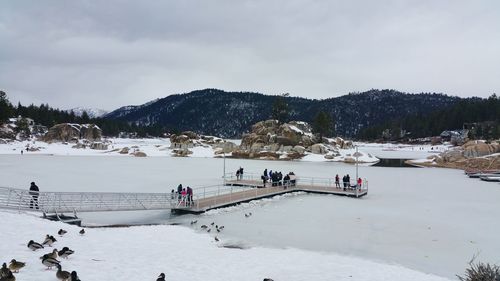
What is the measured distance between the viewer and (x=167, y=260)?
1473cm

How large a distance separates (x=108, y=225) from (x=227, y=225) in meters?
6.35

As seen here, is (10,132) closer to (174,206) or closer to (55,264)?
(174,206)

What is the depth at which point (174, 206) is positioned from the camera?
89.2ft

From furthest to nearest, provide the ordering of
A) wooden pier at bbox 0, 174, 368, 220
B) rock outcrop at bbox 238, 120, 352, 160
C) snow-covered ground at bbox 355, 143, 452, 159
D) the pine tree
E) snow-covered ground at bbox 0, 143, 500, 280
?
the pine tree < snow-covered ground at bbox 355, 143, 452, 159 < rock outcrop at bbox 238, 120, 352, 160 < wooden pier at bbox 0, 174, 368, 220 < snow-covered ground at bbox 0, 143, 500, 280

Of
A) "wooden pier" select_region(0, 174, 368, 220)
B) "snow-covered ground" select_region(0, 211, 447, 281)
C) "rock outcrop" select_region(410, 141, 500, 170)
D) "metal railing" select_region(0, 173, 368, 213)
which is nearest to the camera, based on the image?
"snow-covered ground" select_region(0, 211, 447, 281)

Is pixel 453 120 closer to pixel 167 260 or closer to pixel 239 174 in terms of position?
pixel 239 174

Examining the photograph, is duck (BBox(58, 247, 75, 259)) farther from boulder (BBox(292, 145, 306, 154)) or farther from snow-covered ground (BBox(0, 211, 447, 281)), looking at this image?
boulder (BBox(292, 145, 306, 154))

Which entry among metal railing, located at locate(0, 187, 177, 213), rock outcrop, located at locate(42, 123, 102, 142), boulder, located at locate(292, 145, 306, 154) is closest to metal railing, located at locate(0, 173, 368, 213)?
metal railing, located at locate(0, 187, 177, 213)

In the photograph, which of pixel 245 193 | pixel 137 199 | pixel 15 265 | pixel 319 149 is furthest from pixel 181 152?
pixel 15 265

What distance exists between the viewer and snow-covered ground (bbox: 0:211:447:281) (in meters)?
12.7

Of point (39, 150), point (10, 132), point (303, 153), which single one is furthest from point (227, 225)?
point (10, 132)

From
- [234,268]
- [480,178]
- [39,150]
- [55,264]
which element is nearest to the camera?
[55,264]

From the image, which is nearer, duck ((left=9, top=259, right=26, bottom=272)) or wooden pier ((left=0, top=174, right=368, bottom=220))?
duck ((left=9, top=259, right=26, bottom=272))

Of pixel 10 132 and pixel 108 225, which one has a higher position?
pixel 10 132
